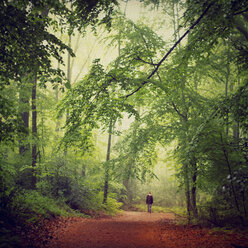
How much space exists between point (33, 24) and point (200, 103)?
7410 millimetres

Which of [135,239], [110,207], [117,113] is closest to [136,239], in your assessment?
[135,239]

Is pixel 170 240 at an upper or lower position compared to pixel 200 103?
lower

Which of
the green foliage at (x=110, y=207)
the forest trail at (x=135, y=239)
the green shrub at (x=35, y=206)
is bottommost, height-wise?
the green foliage at (x=110, y=207)

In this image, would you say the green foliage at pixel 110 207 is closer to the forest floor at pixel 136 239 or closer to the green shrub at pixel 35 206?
the green shrub at pixel 35 206

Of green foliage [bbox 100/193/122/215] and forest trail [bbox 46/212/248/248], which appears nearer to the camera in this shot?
forest trail [bbox 46/212/248/248]

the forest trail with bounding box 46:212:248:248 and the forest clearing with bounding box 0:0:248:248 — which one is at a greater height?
the forest clearing with bounding box 0:0:248:248

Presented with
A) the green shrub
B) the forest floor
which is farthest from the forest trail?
the green shrub

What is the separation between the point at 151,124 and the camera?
→ 905 centimetres

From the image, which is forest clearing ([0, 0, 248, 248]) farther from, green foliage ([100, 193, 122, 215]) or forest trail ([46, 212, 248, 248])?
green foliage ([100, 193, 122, 215])

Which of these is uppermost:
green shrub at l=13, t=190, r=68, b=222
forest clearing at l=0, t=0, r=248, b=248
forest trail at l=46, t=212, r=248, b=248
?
forest clearing at l=0, t=0, r=248, b=248

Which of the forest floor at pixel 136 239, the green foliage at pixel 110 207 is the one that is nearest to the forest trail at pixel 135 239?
the forest floor at pixel 136 239

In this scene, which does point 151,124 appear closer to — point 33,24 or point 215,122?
point 215,122

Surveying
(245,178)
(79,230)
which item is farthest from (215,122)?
(79,230)

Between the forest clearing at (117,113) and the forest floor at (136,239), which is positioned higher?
the forest clearing at (117,113)
